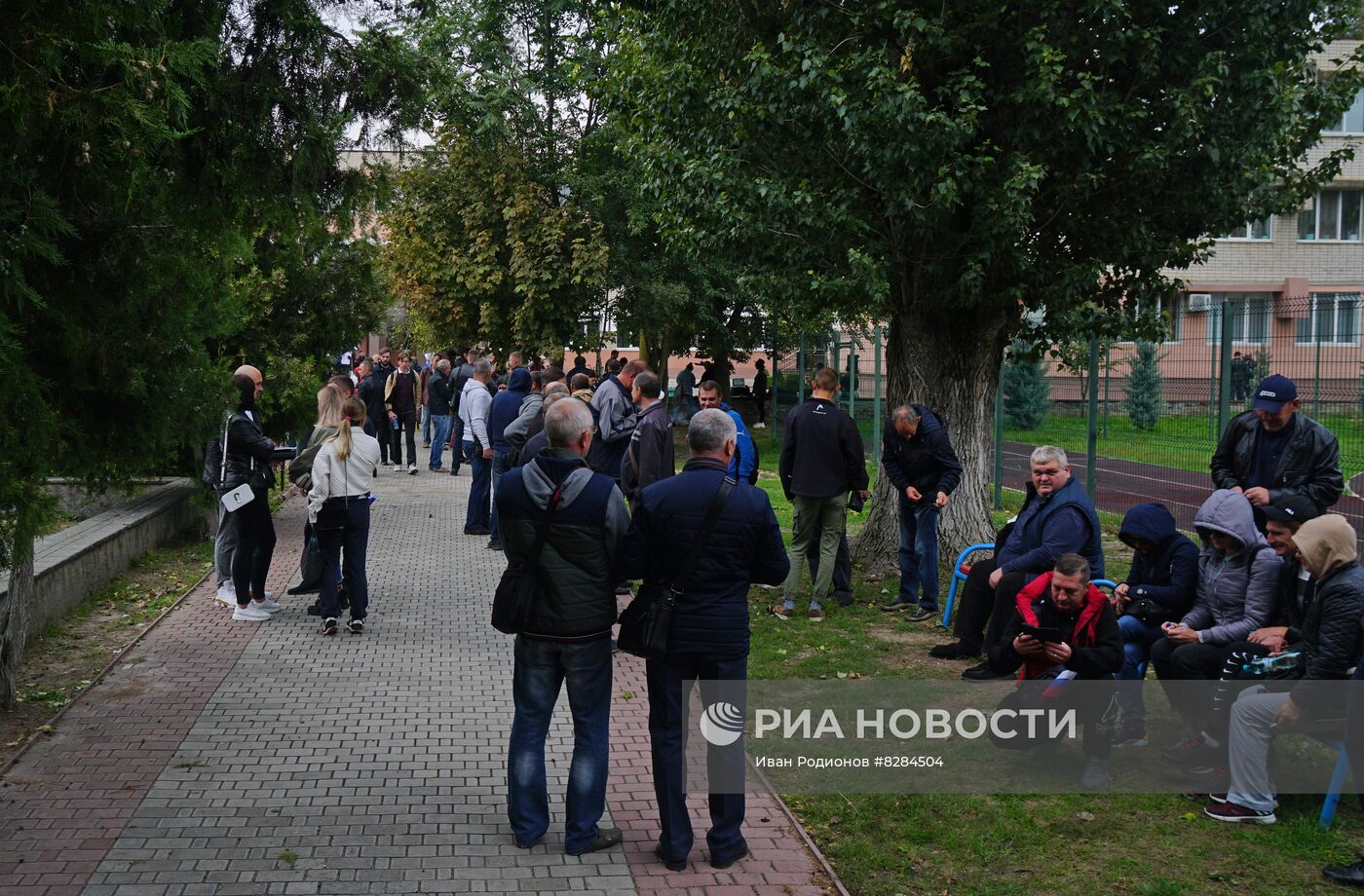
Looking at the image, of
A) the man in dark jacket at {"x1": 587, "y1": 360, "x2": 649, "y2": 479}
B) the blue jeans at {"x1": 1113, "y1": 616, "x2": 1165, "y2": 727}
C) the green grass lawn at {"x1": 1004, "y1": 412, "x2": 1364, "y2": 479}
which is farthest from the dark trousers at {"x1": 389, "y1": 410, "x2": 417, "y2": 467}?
the blue jeans at {"x1": 1113, "y1": 616, "x2": 1165, "y2": 727}

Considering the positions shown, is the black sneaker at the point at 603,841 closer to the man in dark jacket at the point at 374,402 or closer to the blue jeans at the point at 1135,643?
the blue jeans at the point at 1135,643

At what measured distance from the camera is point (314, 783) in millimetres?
6207

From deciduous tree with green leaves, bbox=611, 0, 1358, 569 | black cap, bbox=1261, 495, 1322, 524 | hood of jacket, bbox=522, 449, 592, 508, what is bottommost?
black cap, bbox=1261, 495, 1322, 524

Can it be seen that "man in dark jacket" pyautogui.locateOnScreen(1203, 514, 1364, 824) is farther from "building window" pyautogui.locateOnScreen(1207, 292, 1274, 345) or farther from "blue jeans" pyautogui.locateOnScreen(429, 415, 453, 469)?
"blue jeans" pyautogui.locateOnScreen(429, 415, 453, 469)

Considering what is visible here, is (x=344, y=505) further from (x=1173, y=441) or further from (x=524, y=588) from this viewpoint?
(x=1173, y=441)

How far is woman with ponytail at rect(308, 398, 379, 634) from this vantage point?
917 cm

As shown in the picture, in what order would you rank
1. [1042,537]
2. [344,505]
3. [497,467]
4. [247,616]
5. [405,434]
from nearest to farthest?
[1042,537]
[344,505]
[247,616]
[497,467]
[405,434]

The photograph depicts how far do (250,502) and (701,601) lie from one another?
5545 mm

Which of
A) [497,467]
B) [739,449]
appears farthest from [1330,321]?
[497,467]

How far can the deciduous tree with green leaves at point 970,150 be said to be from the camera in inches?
383

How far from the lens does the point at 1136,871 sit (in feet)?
17.1

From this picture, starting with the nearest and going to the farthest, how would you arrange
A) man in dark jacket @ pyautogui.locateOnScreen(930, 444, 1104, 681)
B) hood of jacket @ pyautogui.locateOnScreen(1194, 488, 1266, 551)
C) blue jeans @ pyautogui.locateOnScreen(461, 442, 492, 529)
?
hood of jacket @ pyautogui.locateOnScreen(1194, 488, 1266, 551), man in dark jacket @ pyautogui.locateOnScreen(930, 444, 1104, 681), blue jeans @ pyautogui.locateOnScreen(461, 442, 492, 529)

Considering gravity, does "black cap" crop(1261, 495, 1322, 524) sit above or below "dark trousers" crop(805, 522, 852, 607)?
above

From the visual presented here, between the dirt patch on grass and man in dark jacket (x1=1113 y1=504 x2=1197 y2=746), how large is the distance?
613cm
